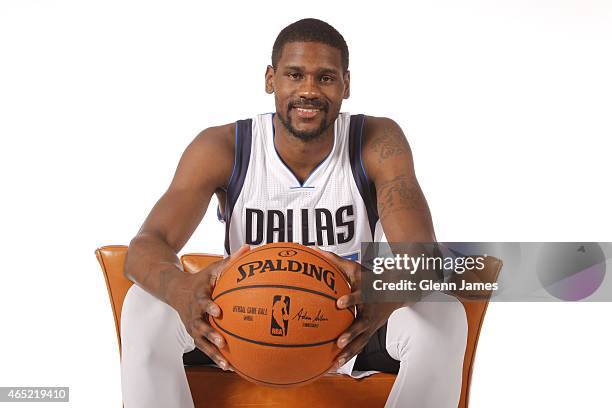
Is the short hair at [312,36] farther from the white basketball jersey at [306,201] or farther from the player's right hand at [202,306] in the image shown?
the player's right hand at [202,306]

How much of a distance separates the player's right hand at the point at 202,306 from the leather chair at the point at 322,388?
403mm

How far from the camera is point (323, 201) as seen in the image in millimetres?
2598

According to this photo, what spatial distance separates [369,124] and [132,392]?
48.5 inches

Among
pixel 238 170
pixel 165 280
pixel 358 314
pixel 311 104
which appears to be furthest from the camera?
pixel 238 170

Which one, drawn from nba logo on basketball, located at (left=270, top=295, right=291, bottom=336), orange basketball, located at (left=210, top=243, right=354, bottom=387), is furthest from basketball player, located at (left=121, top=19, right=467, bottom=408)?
nba logo on basketball, located at (left=270, top=295, right=291, bottom=336)

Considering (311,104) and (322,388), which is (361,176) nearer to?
(311,104)

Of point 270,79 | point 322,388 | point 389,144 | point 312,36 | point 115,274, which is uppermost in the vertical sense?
point 312,36

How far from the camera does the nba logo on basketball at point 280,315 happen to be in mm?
1771

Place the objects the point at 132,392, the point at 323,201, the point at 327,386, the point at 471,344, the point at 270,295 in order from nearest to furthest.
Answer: the point at 270,295, the point at 132,392, the point at 327,386, the point at 471,344, the point at 323,201

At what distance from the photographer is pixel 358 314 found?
74.4 inches

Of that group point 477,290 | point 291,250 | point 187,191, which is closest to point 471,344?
point 477,290

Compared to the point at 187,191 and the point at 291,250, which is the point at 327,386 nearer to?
the point at 291,250

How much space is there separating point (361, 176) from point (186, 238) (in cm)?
62

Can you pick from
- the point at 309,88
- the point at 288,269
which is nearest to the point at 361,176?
the point at 309,88
